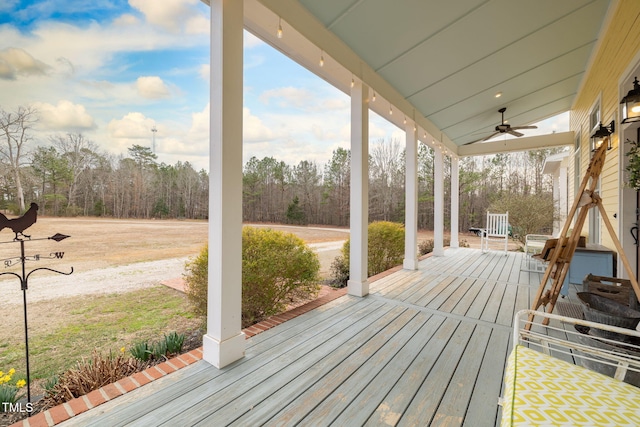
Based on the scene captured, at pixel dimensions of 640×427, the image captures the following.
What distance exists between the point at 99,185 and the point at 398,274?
3.94 metres

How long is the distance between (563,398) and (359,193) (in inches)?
101

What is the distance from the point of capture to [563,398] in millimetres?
973

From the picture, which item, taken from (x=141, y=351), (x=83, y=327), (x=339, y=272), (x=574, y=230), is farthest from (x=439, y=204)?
(x=83, y=327)

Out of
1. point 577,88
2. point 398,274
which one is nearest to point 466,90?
point 577,88

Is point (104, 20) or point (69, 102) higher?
point (104, 20)

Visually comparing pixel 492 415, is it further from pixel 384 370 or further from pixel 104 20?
pixel 104 20

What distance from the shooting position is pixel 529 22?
2.96 m

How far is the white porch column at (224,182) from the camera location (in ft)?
6.08

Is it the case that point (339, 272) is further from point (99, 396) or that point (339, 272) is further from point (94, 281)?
point (99, 396)

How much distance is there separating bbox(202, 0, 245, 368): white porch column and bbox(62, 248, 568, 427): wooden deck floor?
224 mm

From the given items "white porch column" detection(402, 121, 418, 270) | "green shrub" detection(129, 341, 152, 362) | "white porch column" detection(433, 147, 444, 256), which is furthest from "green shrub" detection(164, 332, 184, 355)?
"white porch column" detection(433, 147, 444, 256)

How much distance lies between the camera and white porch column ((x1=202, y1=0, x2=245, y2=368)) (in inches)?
72.9

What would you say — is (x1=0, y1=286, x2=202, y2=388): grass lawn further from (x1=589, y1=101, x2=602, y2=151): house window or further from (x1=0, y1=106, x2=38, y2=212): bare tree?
(x1=589, y1=101, x2=602, y2=151): house window

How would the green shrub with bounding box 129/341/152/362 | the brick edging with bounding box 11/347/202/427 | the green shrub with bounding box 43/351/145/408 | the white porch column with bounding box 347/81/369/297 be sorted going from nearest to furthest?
the brick edging with bounding box 11/347/202/427, the green shrub with bounding box 43/351/145/408, the green shrub with bounding box 129/341/152/362, the white porch column with bounding box 347/81/369/297
